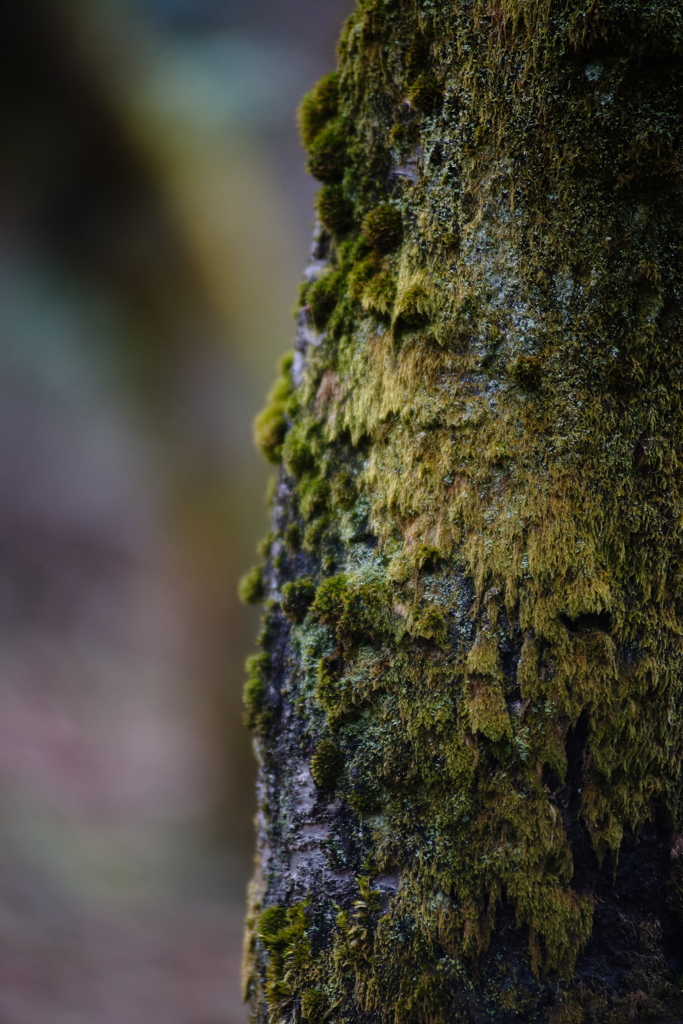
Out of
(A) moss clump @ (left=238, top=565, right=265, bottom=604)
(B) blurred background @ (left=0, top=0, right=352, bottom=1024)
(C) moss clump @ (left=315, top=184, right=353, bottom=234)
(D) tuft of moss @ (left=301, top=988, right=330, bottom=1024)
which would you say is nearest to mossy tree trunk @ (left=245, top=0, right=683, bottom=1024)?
(D) tuft of moss @ (left=301, top=988, right=330, bottom=1024)

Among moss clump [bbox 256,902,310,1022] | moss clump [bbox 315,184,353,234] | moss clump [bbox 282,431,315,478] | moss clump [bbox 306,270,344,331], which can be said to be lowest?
moss clump [bbox 256,902,310,1022]

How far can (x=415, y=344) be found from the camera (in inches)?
35.1

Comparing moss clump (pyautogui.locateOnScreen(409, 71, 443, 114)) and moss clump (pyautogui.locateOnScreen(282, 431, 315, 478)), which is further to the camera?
moss clump (pyautogui.locateOnScreen(282, 431, 315, 478))

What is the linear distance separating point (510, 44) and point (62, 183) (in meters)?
3.74

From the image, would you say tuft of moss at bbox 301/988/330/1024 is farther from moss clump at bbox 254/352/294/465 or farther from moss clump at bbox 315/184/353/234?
moss clump at bbox 315/184/353/234

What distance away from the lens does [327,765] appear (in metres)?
0.85

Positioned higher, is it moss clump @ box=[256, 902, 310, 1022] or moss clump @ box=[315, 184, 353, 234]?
moss clump @ box=[315, 184, 353, 234]

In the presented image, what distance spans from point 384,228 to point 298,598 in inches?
23.2

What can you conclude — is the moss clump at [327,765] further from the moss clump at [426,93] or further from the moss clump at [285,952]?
the moss clump at [426,93]

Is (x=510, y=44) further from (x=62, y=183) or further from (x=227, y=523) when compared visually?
(x=62, y=183)

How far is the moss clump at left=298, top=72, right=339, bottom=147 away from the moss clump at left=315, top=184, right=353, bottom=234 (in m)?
0.13

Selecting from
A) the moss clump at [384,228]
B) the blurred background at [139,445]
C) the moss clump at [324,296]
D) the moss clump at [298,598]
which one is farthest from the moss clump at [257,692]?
the blurred background at [139,445]

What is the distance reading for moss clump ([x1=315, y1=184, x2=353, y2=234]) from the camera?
1.00 metres

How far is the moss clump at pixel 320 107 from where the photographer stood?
1031mm
